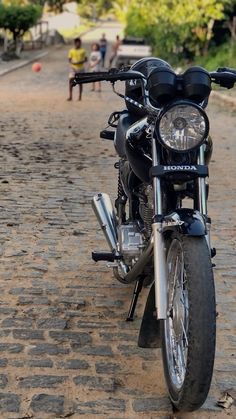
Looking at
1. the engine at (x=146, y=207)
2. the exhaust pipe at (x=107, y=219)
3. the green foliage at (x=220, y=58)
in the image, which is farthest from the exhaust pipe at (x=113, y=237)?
the green foliage at (x=220, y=58)

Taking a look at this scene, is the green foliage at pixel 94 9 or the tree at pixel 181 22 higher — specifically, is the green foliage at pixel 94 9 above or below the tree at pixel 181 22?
below

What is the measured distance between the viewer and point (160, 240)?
3.16m

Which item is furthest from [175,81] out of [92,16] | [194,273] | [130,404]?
[92,16]

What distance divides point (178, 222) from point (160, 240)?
0.15 meters

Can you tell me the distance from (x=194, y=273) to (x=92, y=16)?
306 ft

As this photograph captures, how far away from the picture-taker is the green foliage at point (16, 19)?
34.9 metres

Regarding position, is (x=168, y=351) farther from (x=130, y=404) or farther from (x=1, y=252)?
(x=1, y=252)

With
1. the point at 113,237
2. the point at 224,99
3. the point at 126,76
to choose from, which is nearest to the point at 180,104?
the point at 126,76

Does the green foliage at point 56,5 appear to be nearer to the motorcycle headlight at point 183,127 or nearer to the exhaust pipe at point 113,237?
the exhaust pipe at point 113,237

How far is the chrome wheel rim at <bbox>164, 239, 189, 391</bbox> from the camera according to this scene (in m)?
3.11

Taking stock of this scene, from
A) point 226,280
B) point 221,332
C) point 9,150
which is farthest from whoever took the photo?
point 9,150

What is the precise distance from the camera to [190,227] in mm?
3025

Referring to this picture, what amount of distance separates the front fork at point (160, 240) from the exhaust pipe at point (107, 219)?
1186 mm

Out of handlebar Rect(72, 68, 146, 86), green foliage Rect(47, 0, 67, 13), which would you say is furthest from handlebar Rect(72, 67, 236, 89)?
green foliage Rect(47, 0, 67, 13)
